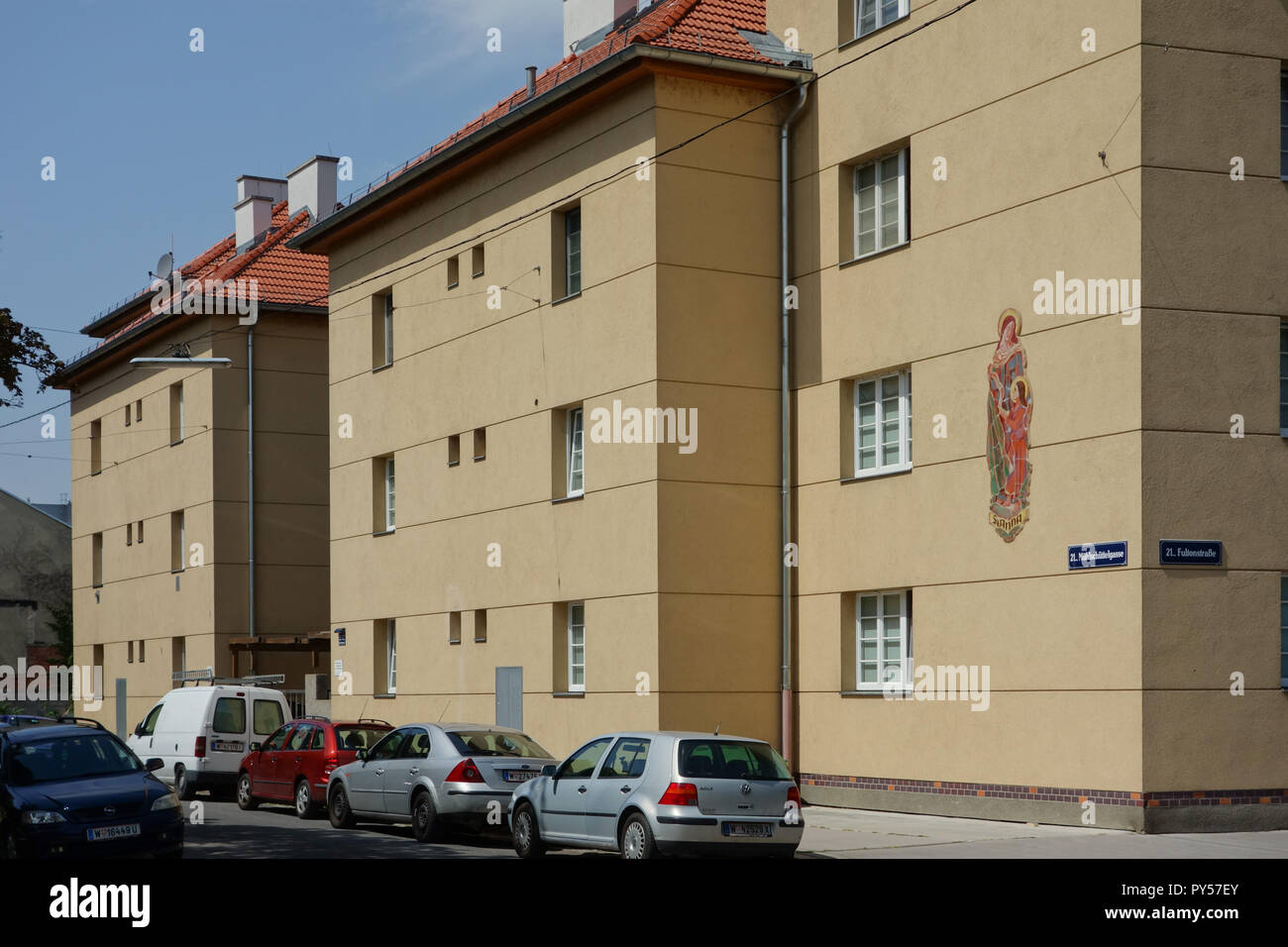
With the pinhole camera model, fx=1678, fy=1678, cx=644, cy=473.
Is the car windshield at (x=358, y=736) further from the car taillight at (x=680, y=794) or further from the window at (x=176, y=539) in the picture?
the window at (x=176, y=539)

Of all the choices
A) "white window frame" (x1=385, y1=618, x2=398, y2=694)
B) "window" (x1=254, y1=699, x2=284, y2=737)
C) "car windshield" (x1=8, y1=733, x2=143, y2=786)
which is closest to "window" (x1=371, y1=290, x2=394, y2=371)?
"white window frame" (x1=385, y1=618, x2=398, y2=694)

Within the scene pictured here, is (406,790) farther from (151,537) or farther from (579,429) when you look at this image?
(151,537)

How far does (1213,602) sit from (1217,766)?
72.0 inches

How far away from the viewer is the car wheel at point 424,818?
744 inches

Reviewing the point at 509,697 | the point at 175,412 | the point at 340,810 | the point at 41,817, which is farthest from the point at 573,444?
the point at 175,412

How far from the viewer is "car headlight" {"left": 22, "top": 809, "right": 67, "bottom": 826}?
1535 centimetres

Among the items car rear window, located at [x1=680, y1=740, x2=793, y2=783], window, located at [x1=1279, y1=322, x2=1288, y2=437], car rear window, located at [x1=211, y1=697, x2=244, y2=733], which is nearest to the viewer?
car rear window, located at [x1=680, y1=740, x2=793, y2=783]

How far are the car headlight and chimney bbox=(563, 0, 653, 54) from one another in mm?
18637

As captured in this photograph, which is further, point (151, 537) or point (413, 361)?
point (151, 537)

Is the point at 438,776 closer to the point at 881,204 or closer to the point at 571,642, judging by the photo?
the point at 571,642

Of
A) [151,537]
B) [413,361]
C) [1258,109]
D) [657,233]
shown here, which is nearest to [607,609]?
[657,233]

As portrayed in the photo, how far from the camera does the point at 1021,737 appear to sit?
2016 centimetres

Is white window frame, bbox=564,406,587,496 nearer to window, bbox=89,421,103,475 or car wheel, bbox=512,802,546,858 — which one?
car wheel, bbox=512,802,546,858

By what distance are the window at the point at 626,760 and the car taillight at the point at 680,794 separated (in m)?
0.48
